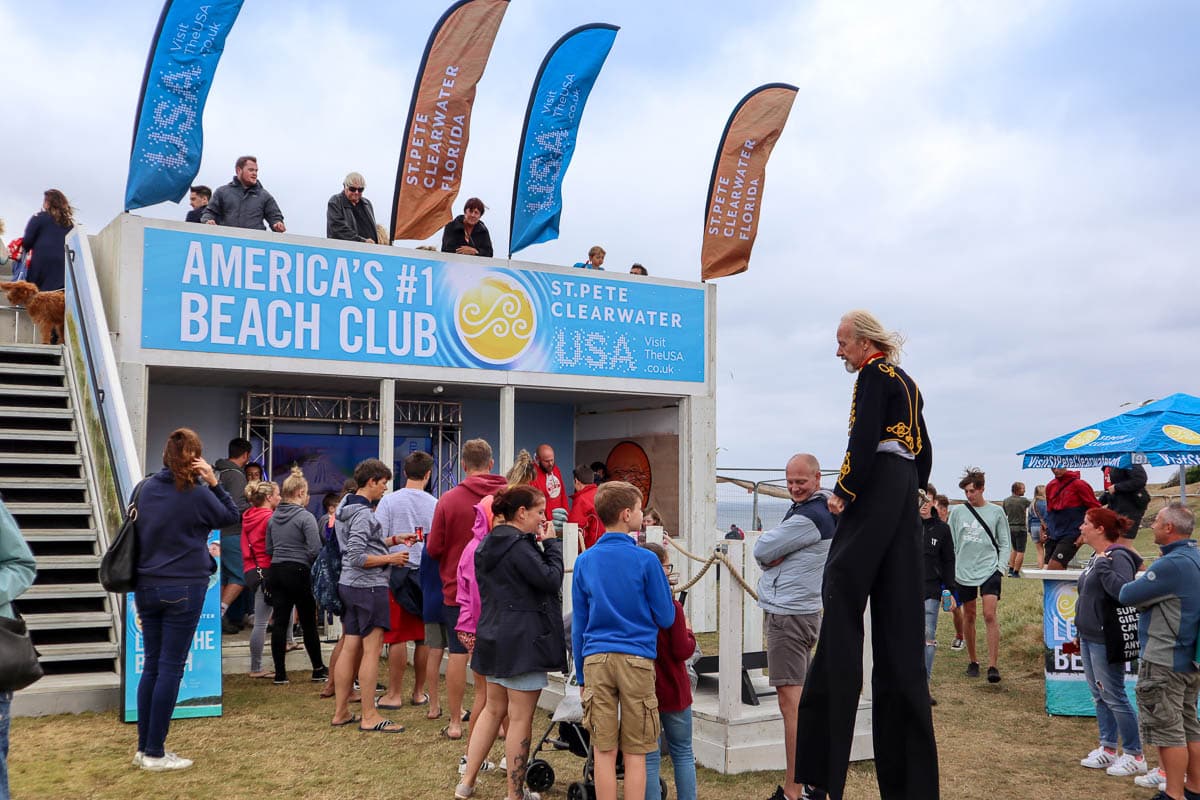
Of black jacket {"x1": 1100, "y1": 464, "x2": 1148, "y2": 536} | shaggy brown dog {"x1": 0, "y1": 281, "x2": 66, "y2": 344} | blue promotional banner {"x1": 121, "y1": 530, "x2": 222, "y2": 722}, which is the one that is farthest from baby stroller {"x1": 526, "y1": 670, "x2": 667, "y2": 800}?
shaggy brown dog {"x1": 0, "y1": 281, "x2": 66, "y2": 344}

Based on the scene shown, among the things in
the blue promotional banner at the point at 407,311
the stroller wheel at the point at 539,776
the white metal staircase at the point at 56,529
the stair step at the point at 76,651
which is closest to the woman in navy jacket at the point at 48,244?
the white metal staircase at the point at 56,529

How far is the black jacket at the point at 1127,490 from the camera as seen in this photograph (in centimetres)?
1111

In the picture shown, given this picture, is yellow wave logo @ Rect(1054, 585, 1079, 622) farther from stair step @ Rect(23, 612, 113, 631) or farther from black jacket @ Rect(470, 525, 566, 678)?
stair step @ Rect(23, 612, 113, 631)

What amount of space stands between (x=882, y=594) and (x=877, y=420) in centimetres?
73

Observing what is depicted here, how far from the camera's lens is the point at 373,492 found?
24.9 ft

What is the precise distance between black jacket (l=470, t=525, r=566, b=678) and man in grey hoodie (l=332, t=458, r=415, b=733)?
2.14 metres

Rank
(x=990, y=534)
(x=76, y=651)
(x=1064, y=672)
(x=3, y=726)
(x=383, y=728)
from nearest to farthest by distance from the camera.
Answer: (x=3, y=726), (x=383, y=728), (x=76, y=651), (x=1064, y=672), (x=990, y=534)

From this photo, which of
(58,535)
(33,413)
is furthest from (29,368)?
(58,535)

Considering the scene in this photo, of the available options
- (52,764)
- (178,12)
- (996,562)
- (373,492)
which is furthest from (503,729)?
(178,12)

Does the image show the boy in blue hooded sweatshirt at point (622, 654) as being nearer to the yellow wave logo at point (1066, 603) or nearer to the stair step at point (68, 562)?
the yellow wave logo at point (1066, 603)

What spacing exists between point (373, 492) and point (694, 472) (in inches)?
270

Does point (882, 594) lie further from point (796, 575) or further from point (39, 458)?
point (39, 458)

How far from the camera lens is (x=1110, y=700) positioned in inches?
265

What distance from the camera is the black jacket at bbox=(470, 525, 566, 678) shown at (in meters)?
5.24
